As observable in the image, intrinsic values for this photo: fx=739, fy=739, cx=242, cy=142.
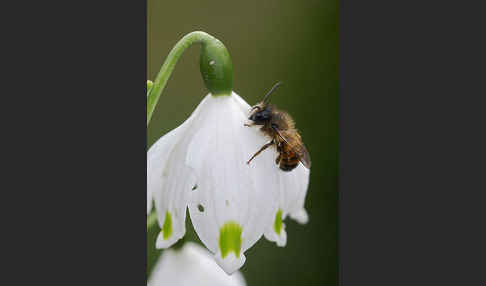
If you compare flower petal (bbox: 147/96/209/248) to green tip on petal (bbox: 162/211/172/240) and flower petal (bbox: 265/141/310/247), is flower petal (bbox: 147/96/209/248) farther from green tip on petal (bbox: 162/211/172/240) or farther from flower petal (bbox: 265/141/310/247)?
flower petal (bbox: 265/141/310/247)

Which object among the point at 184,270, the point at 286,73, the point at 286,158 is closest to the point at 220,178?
the point at 286,158

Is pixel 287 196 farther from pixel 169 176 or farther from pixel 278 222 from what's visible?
pixel 169 176

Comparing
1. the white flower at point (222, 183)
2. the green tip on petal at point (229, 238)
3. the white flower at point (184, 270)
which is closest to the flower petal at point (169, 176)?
the white flower at point (222, 183)

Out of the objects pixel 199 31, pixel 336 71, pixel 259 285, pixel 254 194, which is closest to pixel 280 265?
pixel 259 285

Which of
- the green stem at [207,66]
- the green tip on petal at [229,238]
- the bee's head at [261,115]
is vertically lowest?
the green tip on petal at [229,238]

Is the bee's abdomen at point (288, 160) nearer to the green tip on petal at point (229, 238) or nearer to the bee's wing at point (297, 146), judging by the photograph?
the bee's wing at point (297, 146)

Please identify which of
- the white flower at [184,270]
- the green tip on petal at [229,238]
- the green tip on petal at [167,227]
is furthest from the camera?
the white flower at [184,270]

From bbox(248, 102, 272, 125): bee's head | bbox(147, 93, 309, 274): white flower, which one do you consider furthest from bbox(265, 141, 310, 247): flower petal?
bbox(248, 102, 272, 125): bee's head

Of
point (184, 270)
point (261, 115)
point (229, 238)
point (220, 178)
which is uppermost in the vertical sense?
point (261, 115)
